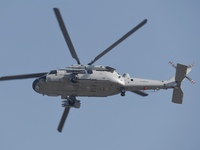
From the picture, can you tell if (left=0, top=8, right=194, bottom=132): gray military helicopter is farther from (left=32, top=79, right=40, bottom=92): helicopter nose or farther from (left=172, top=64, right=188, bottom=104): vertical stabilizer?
(left=172, top=64, right=188, bottom=104): vertical stabilizer

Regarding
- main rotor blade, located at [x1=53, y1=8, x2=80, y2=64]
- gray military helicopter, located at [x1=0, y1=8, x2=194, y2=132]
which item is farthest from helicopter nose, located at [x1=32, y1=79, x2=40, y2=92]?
main rotor blade, located at [x1=53, y1=8, x2=80, y2=64]

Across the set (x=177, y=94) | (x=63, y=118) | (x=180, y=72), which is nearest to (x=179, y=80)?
(x=180, y=72)

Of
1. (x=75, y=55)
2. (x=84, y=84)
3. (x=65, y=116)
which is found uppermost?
(x=75, y=55)

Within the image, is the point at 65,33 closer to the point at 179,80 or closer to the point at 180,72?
the point at 180,72

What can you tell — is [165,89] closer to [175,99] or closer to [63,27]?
[175,99]

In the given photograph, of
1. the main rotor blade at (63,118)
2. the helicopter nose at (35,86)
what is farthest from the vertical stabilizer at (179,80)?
the helicopter nose at (35,86)

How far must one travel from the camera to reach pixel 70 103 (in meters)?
31.7

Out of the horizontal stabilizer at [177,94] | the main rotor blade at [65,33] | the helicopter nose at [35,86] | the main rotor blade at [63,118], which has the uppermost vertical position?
the main rotor blade at [65,33]

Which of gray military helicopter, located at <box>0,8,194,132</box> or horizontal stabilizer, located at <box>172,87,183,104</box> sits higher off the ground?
horizontal stabilizer, located at <box>172,87,183,104</box>

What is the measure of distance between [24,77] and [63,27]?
5784 mm

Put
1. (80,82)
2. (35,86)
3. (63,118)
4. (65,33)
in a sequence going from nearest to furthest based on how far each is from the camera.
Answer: (65,33)
(80,82)
(35,86)
(63,118)

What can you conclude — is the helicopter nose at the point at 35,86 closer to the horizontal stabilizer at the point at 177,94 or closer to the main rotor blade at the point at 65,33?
the main rotor blade at the point at 65,33

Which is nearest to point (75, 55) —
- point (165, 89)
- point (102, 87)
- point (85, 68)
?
point (85, 68)

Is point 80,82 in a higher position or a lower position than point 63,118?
higher
